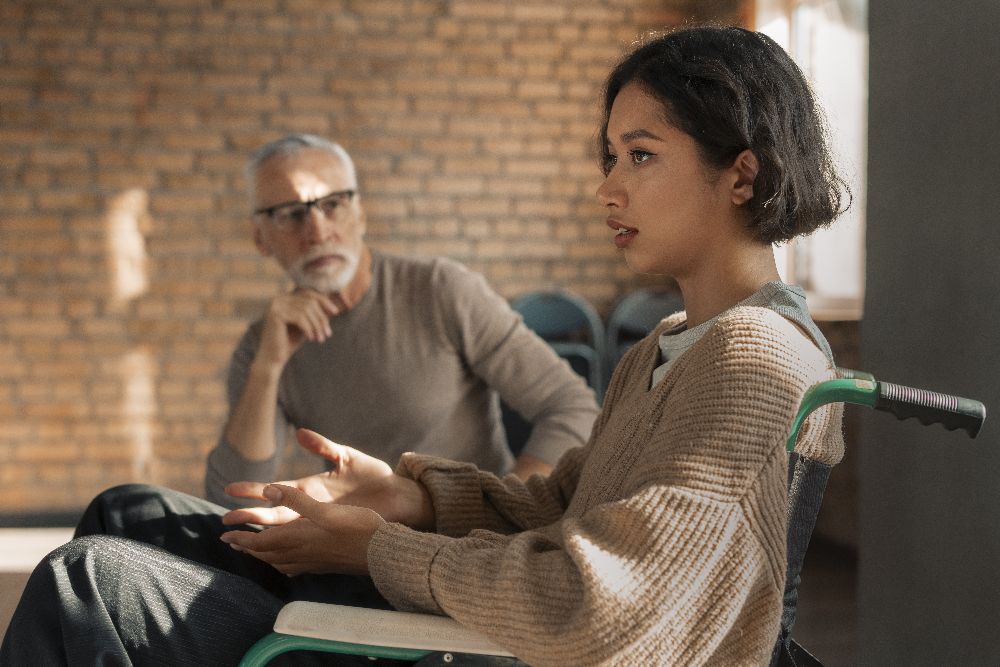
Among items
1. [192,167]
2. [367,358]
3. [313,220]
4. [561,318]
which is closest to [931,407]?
[367,358]

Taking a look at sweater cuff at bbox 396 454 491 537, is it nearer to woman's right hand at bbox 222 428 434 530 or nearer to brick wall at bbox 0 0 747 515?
woman's right hand at bbox 222 428 434 530

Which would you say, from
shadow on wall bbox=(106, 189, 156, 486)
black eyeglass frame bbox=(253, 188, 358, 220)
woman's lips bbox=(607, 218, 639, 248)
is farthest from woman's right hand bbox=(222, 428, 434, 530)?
shadow on wall bbox=(106, 189, 156, 486)

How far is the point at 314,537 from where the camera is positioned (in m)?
1.20

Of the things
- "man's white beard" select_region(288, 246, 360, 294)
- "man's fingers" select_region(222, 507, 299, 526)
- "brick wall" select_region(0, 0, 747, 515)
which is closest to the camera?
"man's fingers" select_region(222, 507, 299, 526)

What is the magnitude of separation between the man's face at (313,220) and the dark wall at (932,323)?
1210 mm

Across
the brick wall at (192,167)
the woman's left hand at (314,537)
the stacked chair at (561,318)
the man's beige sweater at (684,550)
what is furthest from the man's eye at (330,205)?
the brick wall at (192,167)

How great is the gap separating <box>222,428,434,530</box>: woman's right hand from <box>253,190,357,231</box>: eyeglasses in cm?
94

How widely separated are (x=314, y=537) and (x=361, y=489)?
0.25m

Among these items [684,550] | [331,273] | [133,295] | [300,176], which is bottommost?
[133,295]

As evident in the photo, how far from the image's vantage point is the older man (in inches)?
80.6

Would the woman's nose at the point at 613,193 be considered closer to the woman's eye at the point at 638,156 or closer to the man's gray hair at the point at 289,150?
the woman's eye at the point at 638,156

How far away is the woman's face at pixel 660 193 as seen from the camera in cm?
114

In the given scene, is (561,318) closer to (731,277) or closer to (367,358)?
(367,358)

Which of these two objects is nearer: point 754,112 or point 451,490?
point 754,112
